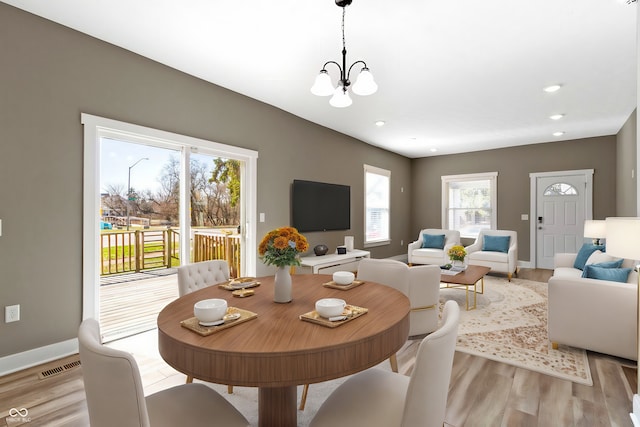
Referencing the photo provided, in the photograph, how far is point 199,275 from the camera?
2.41 m

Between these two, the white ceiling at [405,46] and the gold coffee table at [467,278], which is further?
the gold coffee table at [467,278]

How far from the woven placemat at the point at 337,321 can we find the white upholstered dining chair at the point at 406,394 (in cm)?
30

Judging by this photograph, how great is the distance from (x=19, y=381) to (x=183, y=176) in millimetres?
2096

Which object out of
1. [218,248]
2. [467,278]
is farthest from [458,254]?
[218,248]

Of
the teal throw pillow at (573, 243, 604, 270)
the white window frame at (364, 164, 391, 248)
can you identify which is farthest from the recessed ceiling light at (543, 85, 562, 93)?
the white window frame at (364, 164, 391, 248)

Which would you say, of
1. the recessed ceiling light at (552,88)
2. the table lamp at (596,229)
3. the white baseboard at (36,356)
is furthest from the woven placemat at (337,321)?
the table lamp at (596,229)

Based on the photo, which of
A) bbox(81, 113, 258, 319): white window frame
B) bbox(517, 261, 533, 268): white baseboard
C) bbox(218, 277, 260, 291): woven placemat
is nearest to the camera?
bbox(218, 277, 260, 291): woven placemat

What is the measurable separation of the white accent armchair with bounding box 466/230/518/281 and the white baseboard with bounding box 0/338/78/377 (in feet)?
17.8

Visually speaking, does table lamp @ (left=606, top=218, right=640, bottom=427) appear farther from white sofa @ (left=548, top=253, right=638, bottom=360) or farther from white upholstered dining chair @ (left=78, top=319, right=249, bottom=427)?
white upholstered dining chair @ (left=78, top=319, right=249, bottom=427)

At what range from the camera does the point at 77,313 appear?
108 inches

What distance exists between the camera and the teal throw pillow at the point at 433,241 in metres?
6.58

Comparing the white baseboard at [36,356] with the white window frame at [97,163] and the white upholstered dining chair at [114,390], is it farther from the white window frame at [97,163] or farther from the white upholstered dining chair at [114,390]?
the white upholstered dining chair at [114,390]

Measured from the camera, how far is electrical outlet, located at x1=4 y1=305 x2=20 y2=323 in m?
2.37

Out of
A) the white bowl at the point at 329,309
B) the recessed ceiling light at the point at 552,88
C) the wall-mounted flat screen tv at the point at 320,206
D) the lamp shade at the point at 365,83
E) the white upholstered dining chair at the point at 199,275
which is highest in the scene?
the recessed ceiling light at the point at 552,88
